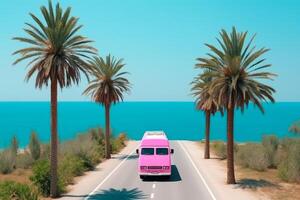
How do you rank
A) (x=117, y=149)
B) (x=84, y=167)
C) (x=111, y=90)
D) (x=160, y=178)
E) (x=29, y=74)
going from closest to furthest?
(x=29, y=74) → (x=160, y=178) → (x=84, y=167) → (x=111, y=90) → (x=117, y=149)

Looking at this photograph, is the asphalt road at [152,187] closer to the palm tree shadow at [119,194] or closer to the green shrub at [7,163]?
the palm tree shadow at [119,194]

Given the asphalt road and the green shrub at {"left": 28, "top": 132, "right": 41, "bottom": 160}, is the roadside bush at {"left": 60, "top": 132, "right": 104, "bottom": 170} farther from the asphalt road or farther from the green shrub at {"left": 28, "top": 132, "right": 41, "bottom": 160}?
the asphalt road

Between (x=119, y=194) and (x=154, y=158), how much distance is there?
18.7 feet

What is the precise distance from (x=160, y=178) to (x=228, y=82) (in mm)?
8888

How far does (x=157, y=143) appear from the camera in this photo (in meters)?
32.0

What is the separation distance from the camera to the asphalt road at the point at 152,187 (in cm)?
2472

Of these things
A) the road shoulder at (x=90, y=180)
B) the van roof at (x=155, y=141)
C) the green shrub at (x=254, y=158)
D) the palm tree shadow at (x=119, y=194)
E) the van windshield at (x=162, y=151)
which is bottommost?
the road shoulder at (x=90, y=180)

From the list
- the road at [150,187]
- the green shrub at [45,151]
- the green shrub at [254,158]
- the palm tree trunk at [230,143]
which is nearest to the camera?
the road at [150,187]

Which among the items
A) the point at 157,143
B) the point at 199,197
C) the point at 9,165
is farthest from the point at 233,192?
the point at 9,165

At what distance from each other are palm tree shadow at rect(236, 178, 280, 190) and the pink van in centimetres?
508

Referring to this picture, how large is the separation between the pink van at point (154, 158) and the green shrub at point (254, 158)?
8.16m

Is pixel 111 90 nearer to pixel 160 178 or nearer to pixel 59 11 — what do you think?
pixel 160 178

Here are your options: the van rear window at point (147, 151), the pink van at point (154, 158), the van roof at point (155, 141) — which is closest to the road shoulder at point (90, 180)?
the pink van at point (154, 158)

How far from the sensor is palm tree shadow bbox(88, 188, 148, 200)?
960 inches
